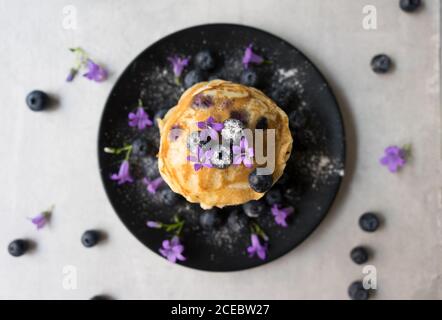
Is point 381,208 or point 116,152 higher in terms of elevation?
point 116,152

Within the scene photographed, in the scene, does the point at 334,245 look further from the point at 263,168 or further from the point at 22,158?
the point at 22,158

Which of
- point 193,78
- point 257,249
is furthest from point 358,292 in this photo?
point 193,78

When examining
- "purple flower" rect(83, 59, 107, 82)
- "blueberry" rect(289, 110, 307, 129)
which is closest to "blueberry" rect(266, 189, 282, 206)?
"blueberry" rect(289, 110, 307, 129)

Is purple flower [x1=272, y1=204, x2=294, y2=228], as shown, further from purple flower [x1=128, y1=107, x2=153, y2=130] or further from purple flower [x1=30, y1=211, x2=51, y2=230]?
purple flower [x1=30, y1=211, x2=51, y2=230]

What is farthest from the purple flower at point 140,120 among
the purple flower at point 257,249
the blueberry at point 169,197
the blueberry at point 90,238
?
the purple flower at point 257,249

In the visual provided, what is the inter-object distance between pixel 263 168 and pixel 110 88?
0.75 m

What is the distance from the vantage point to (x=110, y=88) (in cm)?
181

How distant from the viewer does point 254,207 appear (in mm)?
1636

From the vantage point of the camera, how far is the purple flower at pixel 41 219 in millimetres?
1836

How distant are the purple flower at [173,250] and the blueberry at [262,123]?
58cm

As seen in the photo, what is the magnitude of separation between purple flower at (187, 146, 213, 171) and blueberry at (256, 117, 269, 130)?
188 mm

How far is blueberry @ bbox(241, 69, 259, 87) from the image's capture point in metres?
1.65

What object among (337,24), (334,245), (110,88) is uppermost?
(337,24)
